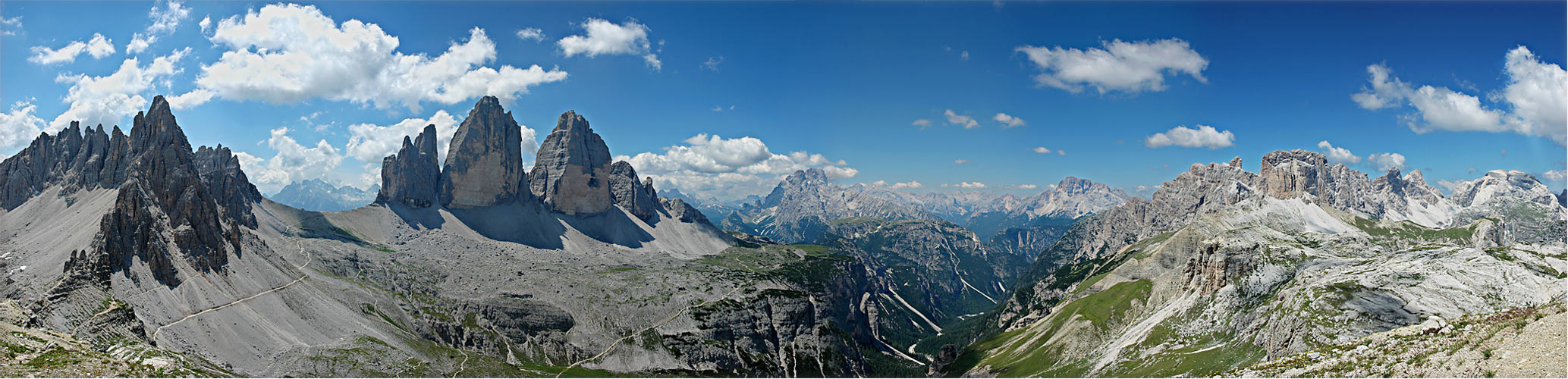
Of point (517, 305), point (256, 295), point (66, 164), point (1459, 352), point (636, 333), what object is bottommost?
point (636, 333)

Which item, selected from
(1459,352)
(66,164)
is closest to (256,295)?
(66,164)

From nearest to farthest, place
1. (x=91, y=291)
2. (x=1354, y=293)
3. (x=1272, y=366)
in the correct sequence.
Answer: (x=1272, y=366) → (x=1354, y=293) → (x=91, y=291)

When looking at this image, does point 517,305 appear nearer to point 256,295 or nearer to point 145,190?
point 256,295

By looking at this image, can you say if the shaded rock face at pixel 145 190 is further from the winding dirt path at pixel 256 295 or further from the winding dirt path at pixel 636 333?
the winding dirt path at pixel 636 333

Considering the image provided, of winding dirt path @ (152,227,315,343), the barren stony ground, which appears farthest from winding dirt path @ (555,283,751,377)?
the barren stony ground

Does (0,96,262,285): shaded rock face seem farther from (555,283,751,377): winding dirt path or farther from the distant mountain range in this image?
(555,283,751,377): winding dirt path

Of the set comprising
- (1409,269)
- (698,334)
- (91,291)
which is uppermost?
(1409,269)

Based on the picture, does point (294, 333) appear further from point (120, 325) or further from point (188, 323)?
point (120, 325)

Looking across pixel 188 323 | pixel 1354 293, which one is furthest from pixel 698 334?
pixel 1354 293

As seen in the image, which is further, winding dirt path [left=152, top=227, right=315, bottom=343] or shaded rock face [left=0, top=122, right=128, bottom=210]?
shaded rock face [left=0, top=122, right=128, bottom=210]

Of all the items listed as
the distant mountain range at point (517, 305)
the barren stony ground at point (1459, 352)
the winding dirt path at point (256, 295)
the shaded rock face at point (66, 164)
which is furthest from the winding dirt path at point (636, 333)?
the barren stony ground at point (1459, 352)

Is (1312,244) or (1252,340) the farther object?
(1312,244)
